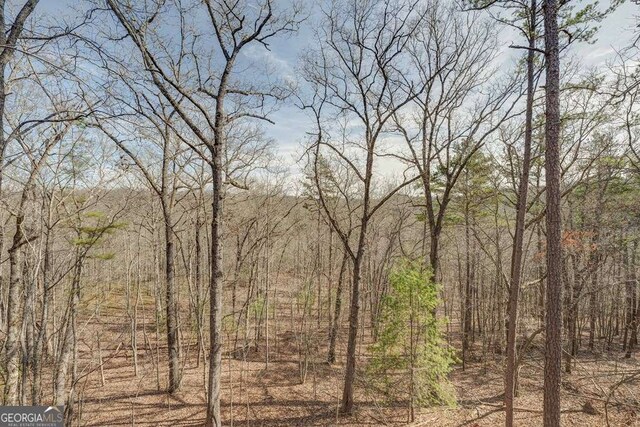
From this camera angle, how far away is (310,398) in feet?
33.1

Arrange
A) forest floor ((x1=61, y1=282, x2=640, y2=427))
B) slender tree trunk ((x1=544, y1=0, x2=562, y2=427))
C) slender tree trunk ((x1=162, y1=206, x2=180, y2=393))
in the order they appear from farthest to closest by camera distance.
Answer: slender tree trunk ((x1=162, y1=206, x2=180, y2=393)) → forest floor ((x1=61, y1=282, x2=640, y2=427)) → slender tree trunk ((x1=544, y1=0, x2=562, y2=427))

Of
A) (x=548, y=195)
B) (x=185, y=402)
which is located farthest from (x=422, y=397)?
(x=185, y=402)

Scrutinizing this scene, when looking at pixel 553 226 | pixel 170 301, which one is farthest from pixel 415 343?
pixel 170 301

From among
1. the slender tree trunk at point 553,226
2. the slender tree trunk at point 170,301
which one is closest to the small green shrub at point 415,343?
the slender tree trunk at point 553,226

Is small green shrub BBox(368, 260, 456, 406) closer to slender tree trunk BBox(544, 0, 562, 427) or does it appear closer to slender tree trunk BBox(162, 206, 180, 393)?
slender tree trunk BBox(544, 0, 562, 427)

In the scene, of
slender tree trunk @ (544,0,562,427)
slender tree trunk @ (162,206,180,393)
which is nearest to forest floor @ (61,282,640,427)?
slender tree trunk @ (162,206,180,393)

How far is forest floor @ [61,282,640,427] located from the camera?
26.8ft

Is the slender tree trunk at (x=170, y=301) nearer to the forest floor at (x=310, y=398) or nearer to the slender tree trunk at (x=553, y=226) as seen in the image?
the forest floor at (x=310, y=398)

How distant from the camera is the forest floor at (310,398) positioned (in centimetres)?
818

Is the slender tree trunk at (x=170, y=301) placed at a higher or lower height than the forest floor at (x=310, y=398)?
higher

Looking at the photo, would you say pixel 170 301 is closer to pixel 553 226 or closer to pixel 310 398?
pixel 310 398

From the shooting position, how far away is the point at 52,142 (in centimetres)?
444

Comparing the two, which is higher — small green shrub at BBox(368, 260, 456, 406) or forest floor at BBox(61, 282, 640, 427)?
small green shrub at BBox(368, 260, 456, 406)

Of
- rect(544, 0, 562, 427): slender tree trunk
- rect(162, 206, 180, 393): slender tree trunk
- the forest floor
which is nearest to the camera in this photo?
rect(544, 0, 562, 427): slender tree trunk
